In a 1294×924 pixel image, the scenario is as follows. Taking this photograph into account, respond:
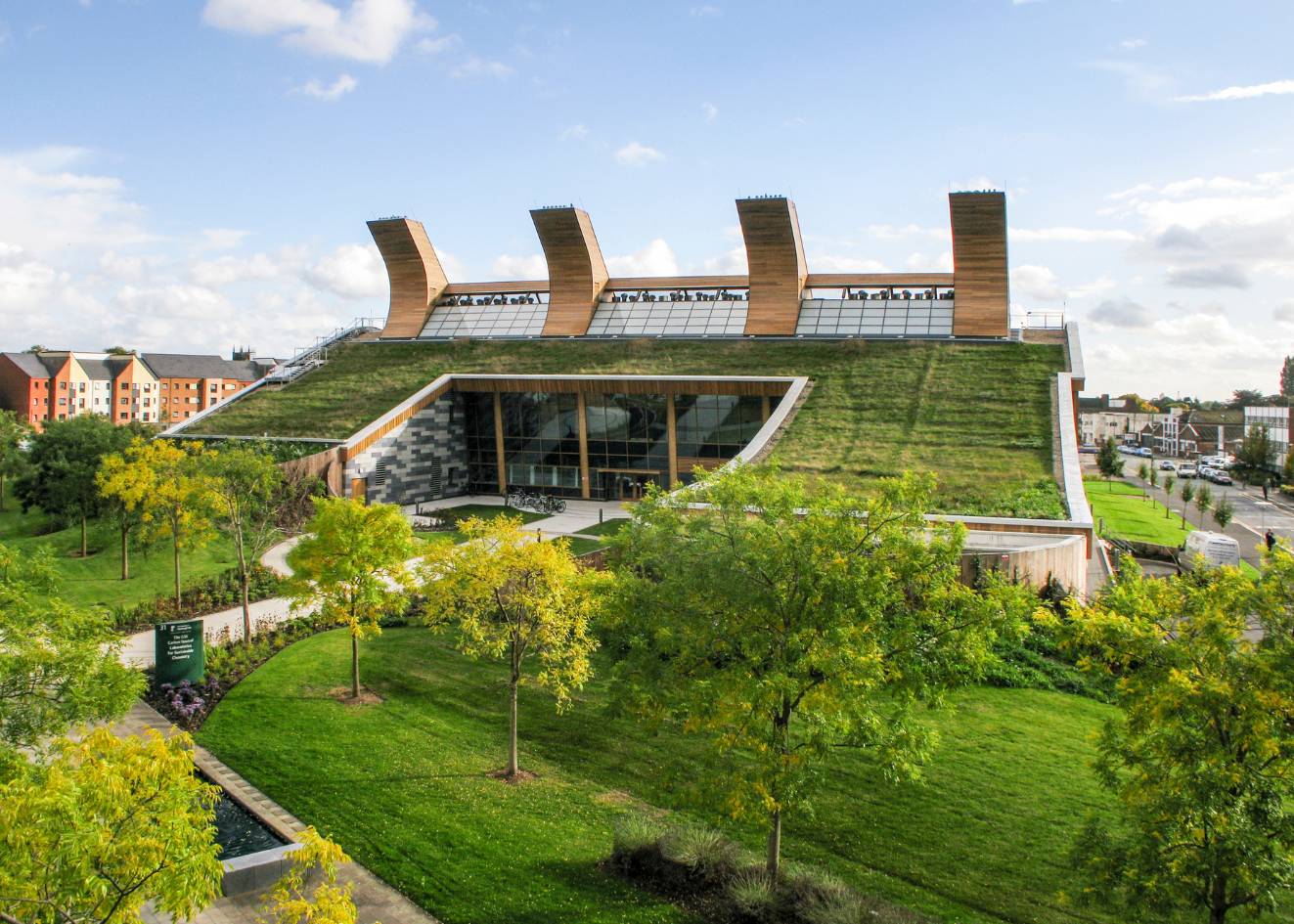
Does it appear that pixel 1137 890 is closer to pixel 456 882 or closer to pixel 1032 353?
pixel 456 882

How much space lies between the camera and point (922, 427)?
31375 millimetres

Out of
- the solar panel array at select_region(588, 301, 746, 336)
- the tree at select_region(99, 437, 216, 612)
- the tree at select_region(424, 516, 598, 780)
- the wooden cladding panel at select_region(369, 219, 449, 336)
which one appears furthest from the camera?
the wooden cladding panel at select_region(369, 219, 449, 336)

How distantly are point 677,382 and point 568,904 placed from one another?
2691cm

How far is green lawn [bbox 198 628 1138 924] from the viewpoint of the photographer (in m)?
11.1

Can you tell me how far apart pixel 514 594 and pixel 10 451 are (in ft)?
103

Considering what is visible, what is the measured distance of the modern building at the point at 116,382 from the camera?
85.1 metres

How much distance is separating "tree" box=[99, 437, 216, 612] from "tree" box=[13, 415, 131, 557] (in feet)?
16.9

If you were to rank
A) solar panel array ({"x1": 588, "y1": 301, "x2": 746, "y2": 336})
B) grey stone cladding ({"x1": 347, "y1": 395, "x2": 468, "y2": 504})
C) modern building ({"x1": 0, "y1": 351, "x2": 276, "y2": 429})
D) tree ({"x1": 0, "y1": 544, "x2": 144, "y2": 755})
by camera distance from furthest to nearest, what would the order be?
modern building ({"x1": 0, "y1": 351, "x2": 276, "y2": 429}) < solar panel array ({"x1": 588, "y1": 301, "x2": 746, "y2": 336}) < grey stone cladding ({"x1": 347, "y1": 395, "x2": 468, "y2": 504}) < tree ({"x1": 0, "y1": 544, "x2": 144, "y2": 755})

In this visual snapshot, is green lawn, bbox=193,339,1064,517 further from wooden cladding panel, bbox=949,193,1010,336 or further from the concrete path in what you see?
the concrete path

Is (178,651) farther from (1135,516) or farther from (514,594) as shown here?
(1135,516)

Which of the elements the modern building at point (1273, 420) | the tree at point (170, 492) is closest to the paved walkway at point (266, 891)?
the tree at point (170, 492)

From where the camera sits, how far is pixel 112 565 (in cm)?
2686

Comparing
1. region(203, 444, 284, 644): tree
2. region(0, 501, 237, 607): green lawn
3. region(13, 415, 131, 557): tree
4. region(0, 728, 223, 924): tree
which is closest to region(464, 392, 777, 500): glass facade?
region(0, 501, 237, 607): green lawn

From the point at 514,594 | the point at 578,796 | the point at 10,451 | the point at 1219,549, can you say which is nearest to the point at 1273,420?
the point at 1219,549
